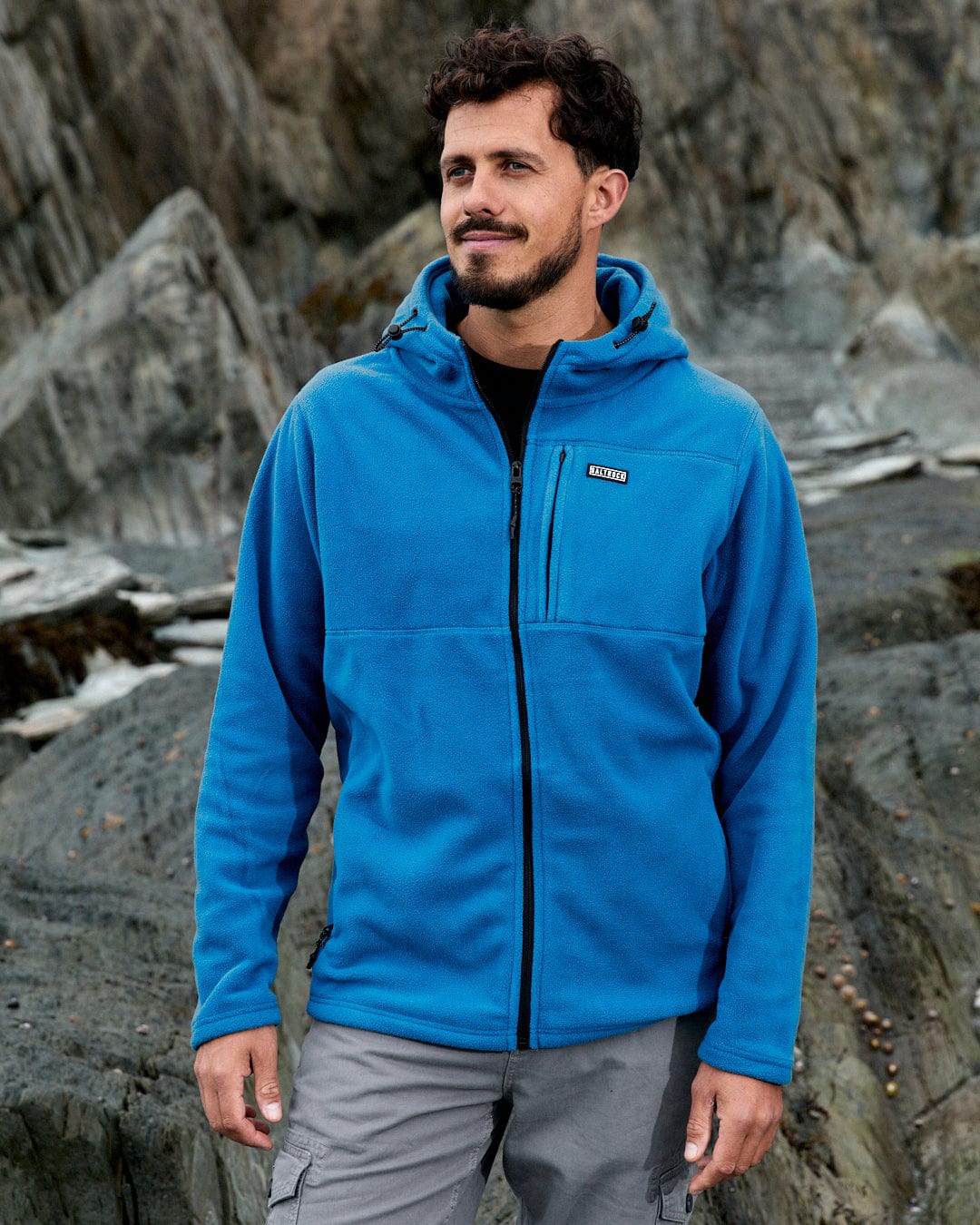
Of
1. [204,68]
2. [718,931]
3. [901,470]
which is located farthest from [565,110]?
[204,68]

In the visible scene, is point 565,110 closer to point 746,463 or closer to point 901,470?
point 746,463

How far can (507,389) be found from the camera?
2.38m

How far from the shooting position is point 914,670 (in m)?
5.95

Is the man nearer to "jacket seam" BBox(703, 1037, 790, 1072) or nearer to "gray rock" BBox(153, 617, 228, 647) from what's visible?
"jacket seam" BBox(703, 1037, 790, 1072)

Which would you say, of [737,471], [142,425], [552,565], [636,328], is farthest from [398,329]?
[142,425]

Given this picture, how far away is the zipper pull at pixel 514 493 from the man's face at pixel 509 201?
1.03ft

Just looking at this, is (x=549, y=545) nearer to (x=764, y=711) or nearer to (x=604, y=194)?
A: (x=764, y=711)

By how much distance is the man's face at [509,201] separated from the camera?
229 cm

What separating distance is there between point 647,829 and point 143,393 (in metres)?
12.8

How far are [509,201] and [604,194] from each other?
10.5 inches

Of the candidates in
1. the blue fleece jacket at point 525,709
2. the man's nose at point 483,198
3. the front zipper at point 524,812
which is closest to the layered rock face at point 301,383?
the blue fleece jacket at point 525,709

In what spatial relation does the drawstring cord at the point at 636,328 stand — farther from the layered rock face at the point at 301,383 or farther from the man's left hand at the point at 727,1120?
the layered rock face at the point at 301,383

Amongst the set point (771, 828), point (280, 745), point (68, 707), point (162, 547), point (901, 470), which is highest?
point (280, 745)

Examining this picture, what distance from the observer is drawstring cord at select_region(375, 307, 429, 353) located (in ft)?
7.75
